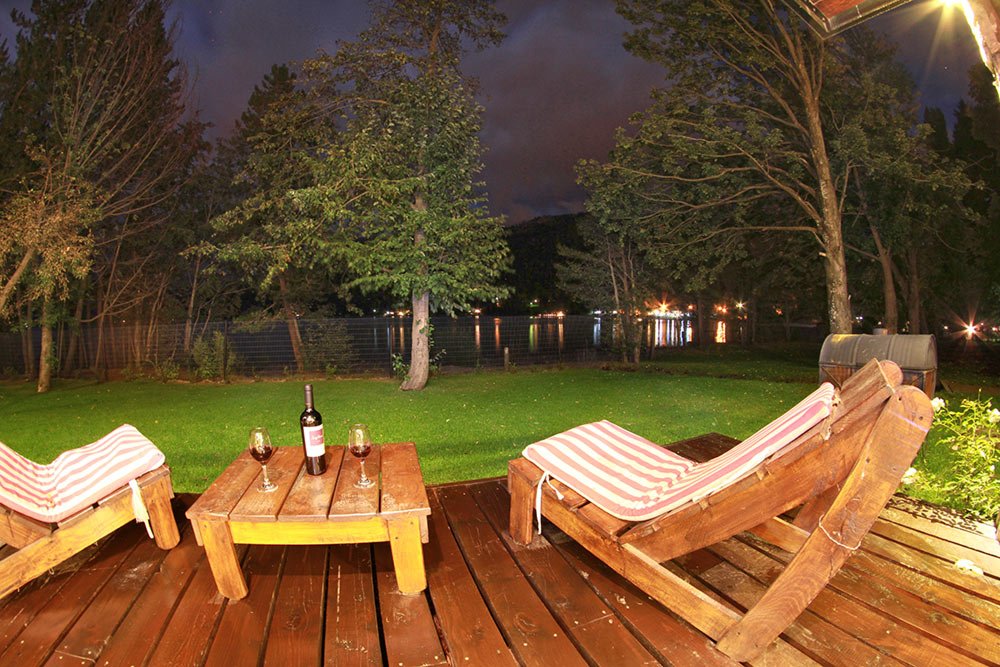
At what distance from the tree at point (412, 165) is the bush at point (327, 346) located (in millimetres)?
3572

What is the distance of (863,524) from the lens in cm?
159

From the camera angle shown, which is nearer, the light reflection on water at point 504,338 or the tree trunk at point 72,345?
the light reflection on water at point 504,338

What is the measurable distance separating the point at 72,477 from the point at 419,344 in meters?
8.06

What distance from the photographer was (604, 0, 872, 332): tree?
449 inches

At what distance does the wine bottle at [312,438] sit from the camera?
8.22ft

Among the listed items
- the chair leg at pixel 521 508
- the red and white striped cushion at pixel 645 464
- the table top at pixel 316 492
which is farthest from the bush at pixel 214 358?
the red and white striped cushion at pixel 645 464

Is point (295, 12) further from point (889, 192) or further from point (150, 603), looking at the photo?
point (889, 192)

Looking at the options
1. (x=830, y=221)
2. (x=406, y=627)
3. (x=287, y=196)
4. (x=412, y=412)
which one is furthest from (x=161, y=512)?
(x=830, y=221)

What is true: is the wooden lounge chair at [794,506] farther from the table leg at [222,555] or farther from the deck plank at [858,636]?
the table leg at [222,555]

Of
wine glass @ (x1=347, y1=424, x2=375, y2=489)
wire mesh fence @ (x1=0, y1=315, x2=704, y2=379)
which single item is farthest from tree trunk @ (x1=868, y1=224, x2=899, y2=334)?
wine glass @ (x1=347, y1=424, x2=375, y2=489)

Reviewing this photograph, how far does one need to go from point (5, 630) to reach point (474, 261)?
8.57 meters

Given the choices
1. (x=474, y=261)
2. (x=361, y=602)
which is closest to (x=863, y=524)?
(x=361, y=602)

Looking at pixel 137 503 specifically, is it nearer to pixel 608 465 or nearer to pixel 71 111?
pixel 608 465

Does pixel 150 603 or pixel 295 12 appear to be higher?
pixel 295 12
